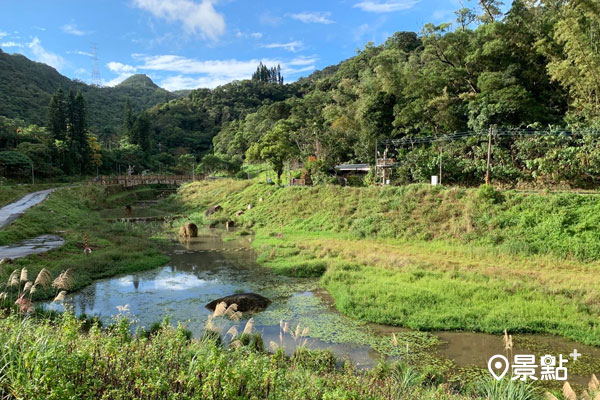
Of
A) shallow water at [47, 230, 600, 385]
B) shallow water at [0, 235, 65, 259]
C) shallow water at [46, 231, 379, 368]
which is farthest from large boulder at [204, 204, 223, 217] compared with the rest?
shallow water at [46, 231, 379, 368]

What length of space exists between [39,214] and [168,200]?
2680 cm

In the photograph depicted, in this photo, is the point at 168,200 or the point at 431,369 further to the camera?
the point at 168,200

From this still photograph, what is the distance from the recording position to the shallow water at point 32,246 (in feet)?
58.6

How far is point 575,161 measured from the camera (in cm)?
2575

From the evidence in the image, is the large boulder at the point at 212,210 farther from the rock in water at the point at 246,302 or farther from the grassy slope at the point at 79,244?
the rock in water at the point at 246,302

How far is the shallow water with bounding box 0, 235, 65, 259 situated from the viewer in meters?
17.9

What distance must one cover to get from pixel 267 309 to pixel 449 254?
476 inches

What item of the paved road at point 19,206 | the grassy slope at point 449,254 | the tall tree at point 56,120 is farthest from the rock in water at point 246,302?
the tall tree at point 56,120

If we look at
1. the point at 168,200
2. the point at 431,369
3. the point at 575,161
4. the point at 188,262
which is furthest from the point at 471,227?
the point at 168,200

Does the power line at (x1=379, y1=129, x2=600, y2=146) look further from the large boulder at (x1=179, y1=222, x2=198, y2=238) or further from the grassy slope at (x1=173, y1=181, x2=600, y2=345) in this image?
the large boulder at (x1=179, y1=222, x2=198, y2=238)

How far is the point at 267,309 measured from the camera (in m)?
13.4

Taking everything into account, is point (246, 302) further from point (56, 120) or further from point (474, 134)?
point (56, 120)

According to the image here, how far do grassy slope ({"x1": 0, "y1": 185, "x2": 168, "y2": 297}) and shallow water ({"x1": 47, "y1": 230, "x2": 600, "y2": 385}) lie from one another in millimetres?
1086

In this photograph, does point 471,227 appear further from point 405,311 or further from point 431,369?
point 431,369
